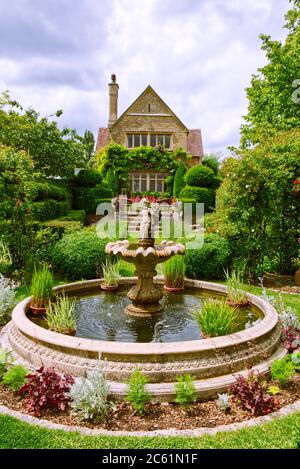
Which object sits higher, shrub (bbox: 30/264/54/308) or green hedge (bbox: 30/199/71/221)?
green hedge (bbox: 30/199/71/221)

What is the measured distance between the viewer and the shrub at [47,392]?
12.3ft

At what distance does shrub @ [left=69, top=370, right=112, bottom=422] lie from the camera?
142 inches

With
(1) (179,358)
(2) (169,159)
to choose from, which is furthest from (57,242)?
(2) (169,159)

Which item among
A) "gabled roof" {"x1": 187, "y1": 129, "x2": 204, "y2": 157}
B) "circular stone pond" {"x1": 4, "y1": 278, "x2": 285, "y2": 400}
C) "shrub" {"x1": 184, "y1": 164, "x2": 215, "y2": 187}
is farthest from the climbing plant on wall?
"circular stone pond" {"x1": 4, "y1": 278, "x2": 285, "y2": 400}

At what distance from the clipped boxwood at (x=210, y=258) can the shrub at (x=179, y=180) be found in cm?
1850

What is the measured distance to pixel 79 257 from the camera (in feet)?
32.2

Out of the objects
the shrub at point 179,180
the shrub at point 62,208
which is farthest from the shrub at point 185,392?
the shrub at point 179,180

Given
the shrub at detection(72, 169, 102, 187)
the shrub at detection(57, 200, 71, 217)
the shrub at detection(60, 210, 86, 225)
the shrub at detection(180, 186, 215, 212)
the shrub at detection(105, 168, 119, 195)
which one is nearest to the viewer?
the shrub at detection(60, 210, 86, 225)

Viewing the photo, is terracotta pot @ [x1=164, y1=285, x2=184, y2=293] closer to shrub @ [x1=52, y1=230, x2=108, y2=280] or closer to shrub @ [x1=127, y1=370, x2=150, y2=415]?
shrub @ [x1=52, y1=230, x2=108, y2=280]

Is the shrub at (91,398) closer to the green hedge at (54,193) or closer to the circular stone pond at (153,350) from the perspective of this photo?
the circular stone pond at (153,350)

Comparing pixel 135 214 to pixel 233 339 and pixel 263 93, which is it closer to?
pixel 263 93

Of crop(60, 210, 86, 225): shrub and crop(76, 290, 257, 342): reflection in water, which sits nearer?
crop(76, 290, 257, 342): reflection in water

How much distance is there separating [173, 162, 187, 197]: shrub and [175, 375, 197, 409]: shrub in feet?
82.7

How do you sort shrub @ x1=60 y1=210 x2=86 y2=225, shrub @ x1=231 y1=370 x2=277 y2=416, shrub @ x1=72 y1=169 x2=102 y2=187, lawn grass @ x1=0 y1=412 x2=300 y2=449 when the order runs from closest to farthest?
1. lawn grass @ x1=0 y1=412 x2=300 y2=449
2. shrub @ x1=231 y1=370 x2=277 y2=416
3. shrub @ x1=60 y1=210 x2=86 y2=225
4. shrub @ x1=72 y1=169 x2=102 y2=187
